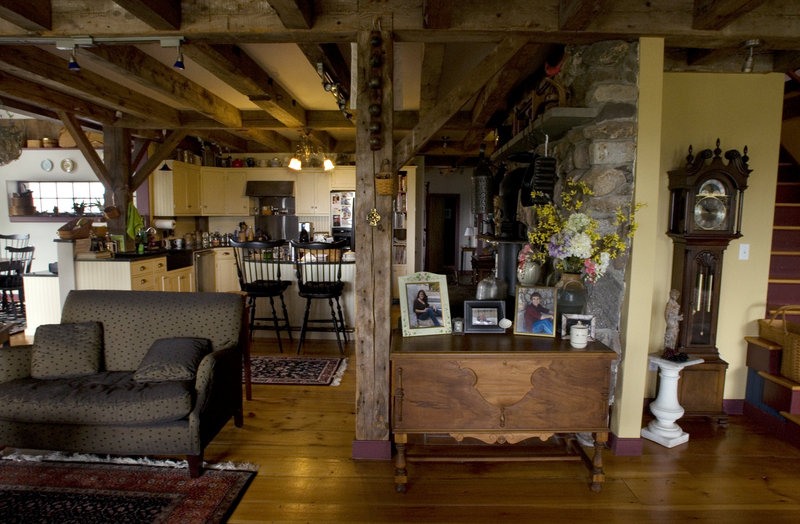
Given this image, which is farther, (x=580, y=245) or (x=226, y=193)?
(x=226, y=193)

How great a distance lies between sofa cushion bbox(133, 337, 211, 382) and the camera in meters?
2.57

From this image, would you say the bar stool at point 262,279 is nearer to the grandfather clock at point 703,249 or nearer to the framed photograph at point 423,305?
the framed photograph at point 423,305

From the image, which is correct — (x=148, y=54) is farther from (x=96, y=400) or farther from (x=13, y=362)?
(x=96, y=400)

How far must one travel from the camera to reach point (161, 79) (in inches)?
153

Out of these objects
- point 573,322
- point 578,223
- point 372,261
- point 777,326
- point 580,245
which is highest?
point 578,223

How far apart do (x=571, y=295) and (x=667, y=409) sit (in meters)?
1.10

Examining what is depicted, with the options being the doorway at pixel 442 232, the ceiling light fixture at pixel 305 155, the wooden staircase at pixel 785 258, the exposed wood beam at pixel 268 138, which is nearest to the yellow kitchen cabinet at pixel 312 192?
the ceiling light fixture at pixel 305 155

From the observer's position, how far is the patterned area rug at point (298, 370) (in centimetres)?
381

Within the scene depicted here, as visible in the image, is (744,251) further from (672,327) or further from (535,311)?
(535,311)

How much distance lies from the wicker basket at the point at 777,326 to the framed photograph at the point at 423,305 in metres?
2.34

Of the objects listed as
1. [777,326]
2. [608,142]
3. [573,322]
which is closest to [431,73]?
[608,142]

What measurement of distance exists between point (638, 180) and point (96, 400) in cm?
326

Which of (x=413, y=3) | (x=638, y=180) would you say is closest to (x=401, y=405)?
(x=638, y=180)

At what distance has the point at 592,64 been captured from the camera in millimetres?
2611
